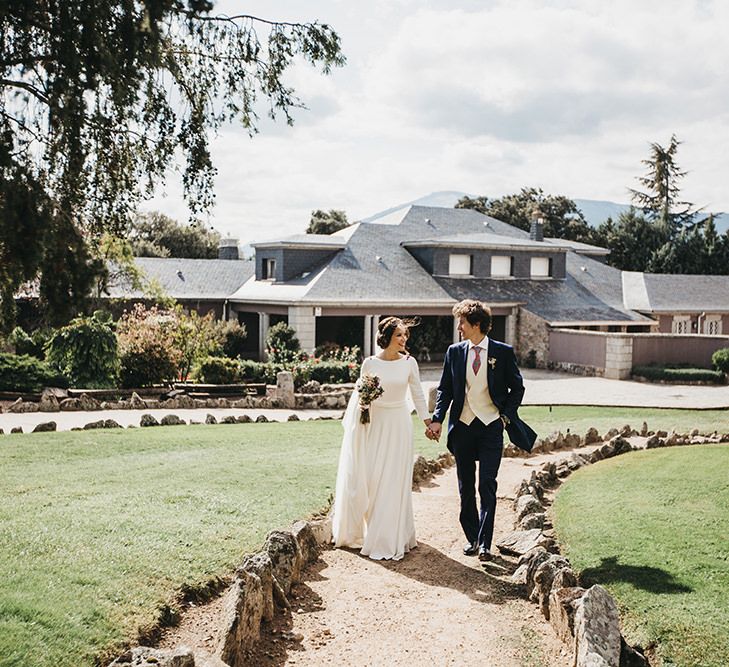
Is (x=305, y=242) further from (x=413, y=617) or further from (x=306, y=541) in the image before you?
(x=413, y=617)

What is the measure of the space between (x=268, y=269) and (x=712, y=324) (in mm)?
21639

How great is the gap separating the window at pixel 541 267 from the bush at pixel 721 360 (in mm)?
10517

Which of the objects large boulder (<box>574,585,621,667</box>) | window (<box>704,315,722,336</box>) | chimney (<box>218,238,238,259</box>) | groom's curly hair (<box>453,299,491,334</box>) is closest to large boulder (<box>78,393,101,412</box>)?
groom's curly hair (<box>453,299,491,334</box>)

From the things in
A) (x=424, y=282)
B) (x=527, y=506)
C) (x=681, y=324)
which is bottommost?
(x=527, y=506)

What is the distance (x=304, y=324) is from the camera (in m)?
30.0

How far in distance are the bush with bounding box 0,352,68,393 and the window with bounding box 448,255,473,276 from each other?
18864 mm

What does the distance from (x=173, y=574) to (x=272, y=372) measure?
1860 centimetres

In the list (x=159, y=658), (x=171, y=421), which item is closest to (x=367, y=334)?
(x=171, y=421)

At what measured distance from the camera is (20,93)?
5.96m

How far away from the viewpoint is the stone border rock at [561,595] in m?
4.83

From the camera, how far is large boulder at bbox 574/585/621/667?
15.4 ft

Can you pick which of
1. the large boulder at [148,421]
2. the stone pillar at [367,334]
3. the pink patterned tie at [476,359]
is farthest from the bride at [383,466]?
the stone pillar at [367,334]

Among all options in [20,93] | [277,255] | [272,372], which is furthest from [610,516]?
[277,255]

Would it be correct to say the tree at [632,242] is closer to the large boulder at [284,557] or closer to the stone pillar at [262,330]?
the stone pillar at [262,330]
